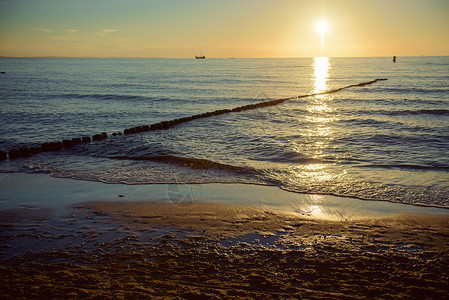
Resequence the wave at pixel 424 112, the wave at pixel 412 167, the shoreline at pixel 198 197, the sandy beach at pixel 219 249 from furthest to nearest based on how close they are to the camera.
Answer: the wave at pixel 424 112, the wave at pixel 412 167, the shoreline at pixel 198 197, the sandy beach at pixel 219 249

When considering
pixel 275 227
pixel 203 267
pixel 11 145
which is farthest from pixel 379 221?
pixel 11 145

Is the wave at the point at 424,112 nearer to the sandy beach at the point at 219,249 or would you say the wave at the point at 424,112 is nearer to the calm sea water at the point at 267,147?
the calm sea water at the point at 267,147

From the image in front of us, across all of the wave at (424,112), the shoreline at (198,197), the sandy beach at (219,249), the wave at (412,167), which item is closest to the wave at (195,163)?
the shoreline at (198,197)

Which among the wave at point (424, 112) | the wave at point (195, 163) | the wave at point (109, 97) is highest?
the wave at point (109, 97)

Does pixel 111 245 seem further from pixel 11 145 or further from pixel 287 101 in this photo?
pixel 287 101

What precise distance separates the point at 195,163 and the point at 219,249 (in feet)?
21.7

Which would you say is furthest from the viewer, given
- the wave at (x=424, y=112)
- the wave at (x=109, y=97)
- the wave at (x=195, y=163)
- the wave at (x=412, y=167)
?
the wave at (x=109, y=97)

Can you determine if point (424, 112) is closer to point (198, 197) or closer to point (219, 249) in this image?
point (198, 197)

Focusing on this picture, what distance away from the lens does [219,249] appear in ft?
20.0

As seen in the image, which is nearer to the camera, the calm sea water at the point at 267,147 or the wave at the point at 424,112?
the calm sea water at the point at 267,147

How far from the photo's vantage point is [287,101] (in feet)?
112

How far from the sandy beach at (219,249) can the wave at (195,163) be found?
2573mm

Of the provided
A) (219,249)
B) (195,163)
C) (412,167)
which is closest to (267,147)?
(195,163)

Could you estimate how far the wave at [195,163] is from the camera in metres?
11.6
